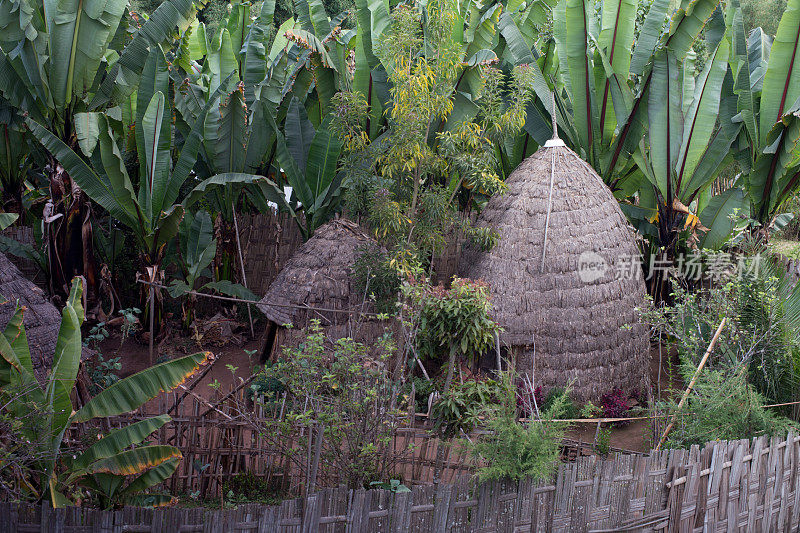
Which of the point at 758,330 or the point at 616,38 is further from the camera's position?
the point at 616,38

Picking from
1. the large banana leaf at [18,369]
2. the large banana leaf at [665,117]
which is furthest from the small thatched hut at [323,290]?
the large banana leaf at [665,117]

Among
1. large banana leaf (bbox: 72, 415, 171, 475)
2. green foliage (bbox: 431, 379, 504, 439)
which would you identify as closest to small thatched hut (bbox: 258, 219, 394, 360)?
green foliage (bbox: 431, 379, 504, 439)

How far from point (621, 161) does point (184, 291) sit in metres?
6.04

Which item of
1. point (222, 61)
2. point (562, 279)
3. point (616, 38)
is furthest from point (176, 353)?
point (616, 38)

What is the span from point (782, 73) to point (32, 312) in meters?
8.67

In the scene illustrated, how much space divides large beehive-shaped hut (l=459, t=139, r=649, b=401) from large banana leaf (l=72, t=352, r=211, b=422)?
12.6 feet

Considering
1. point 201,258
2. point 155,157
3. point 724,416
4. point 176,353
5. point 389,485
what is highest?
point 155,157

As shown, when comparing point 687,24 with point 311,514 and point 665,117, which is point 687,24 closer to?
point 665,117

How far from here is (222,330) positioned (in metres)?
10.3

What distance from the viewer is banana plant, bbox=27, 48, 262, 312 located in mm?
8391

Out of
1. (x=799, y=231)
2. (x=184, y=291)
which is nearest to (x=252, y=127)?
(x=184, y=291)

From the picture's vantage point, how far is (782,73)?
29.6 ft

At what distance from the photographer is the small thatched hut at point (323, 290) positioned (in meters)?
8.24

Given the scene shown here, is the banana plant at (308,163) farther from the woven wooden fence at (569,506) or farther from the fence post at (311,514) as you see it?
the fence post at (311,514)
